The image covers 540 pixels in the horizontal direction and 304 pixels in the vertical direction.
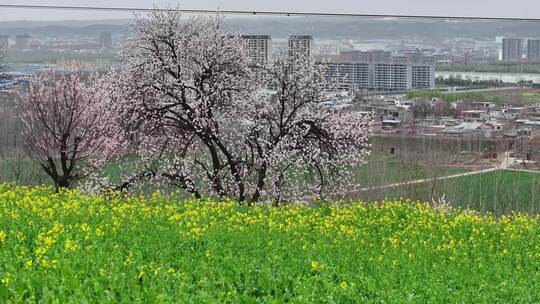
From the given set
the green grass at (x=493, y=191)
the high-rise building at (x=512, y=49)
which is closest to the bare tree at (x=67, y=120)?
the green grass at (x=493, y=191)

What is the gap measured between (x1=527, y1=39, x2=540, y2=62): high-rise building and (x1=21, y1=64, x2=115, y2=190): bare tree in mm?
7783

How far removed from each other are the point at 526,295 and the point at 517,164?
1049 centimetres

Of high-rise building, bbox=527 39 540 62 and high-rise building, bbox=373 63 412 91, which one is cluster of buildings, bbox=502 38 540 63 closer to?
high-rise building, bbox=527 39 540 62

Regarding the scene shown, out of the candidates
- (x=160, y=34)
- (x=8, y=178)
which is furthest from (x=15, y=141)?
(x=160, y=34)

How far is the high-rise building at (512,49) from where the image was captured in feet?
49.4

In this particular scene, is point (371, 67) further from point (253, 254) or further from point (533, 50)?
point (253, 254)

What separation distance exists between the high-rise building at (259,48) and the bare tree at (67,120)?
2967mm

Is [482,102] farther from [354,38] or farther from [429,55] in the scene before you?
[354,38]

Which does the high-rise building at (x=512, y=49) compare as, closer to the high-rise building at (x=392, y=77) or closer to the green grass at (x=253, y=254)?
the high-rise building at (x=392, y=77)

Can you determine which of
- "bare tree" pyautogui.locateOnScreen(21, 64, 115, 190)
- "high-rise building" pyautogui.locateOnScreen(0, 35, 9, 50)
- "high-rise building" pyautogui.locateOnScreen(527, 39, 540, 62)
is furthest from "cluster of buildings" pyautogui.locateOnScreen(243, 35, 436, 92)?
"high-rise building" pyautogui.locateOnScreen(0, 35, 9, 50)

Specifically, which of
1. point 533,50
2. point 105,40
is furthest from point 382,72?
point 105,40

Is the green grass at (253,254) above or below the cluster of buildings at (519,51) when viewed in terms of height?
below

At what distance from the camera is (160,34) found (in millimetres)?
14961

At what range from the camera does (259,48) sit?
1579cm
